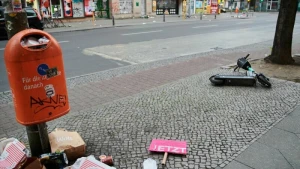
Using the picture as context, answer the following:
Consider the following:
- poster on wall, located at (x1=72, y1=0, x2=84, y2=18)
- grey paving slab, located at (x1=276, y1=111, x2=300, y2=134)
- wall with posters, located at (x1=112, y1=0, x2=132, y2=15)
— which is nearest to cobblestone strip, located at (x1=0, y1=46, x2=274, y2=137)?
grey paving slab, located at (x1=276, y1=111, x2=300, y2=134)

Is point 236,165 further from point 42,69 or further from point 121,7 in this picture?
point 121,7

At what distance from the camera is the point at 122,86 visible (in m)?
6.25

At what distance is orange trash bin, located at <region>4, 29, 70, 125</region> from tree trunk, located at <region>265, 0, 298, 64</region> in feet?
23.1

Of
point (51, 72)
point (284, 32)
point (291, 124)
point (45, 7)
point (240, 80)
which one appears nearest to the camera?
point (51, 72)

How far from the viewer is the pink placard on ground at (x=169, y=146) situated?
133 inches

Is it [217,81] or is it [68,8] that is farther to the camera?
[68,8]

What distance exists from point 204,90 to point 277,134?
7.14ft

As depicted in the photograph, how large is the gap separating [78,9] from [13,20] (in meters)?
25.2

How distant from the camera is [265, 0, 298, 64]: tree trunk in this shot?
767cm

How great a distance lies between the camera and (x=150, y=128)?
4.05 metres

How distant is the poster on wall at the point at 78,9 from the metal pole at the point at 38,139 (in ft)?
81.9

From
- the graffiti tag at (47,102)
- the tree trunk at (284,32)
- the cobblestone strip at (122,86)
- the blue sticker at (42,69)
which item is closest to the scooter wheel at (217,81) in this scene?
the cobblestone strip at (122,86)

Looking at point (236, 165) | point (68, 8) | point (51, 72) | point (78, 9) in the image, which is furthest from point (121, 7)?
point (236, 165)

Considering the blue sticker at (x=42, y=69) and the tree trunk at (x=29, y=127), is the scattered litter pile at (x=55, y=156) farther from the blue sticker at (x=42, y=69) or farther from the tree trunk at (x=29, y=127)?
the blue sticker at (x=42, y=69)
